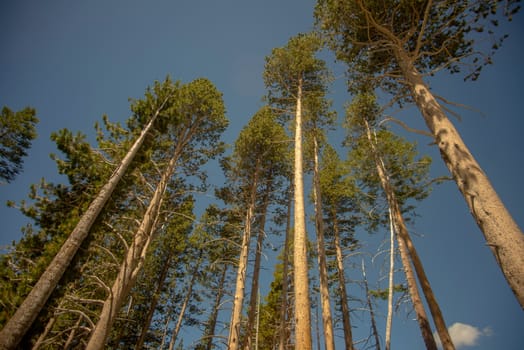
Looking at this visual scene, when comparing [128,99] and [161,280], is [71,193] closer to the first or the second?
[128,99]

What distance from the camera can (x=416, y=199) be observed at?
10.5 metres

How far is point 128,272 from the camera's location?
5840 millimetres

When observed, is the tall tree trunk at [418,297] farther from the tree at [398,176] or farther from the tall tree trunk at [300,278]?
the tall tree trunk at [300,278]

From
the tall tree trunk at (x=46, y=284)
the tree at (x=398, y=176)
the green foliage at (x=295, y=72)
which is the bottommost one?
the tall tree trunk at (x=46, y=284)

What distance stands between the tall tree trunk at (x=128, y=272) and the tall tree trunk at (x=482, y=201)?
6.97 meters

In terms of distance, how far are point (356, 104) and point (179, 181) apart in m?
10.0

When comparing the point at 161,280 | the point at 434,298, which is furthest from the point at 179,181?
the point at 434,298

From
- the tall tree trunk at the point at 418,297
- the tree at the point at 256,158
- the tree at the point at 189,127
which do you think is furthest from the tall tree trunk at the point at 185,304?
the tall tree trunk at the point at 418,297

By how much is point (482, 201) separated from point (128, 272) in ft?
24.0

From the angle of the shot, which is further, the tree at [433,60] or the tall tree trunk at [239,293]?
the tall tree trunk at [239,293]

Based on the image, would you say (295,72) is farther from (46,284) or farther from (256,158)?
(46,284)

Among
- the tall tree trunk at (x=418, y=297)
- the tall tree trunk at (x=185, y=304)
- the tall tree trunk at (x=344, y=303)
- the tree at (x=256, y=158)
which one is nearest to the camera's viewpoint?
the tall tree trunk at (x=418, y=297)

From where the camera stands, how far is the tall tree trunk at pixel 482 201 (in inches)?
96.1

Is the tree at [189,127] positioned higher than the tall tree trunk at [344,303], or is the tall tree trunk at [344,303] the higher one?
the tree at [189,127]
